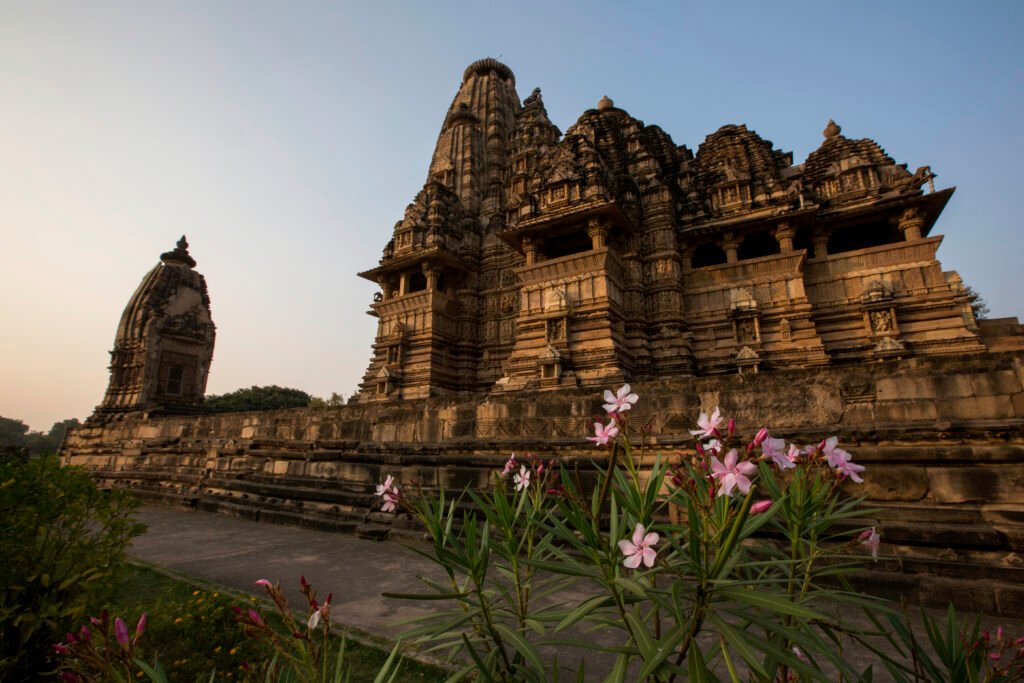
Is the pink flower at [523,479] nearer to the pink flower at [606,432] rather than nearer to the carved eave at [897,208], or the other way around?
the pink flower at [606,432]

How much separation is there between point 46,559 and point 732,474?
11.9 ft

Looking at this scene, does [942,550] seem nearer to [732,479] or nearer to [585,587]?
[585,587]

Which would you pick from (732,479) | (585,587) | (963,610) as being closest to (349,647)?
(585,587)

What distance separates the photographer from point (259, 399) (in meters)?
44.8

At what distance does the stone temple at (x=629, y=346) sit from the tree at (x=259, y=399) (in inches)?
998

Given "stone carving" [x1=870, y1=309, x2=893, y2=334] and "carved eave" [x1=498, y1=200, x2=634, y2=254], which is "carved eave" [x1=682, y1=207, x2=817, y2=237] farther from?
"stone carving" [x1=870, y1=309, x2=893, y2=334]

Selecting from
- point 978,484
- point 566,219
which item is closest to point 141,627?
point 978,484

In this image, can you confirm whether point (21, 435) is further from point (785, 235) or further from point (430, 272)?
point (785, 235)

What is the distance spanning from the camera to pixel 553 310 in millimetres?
14352

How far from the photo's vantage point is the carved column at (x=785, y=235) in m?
14.3

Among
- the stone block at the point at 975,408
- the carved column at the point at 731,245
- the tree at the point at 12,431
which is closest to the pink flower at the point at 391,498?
the stone block at the point at 975,408

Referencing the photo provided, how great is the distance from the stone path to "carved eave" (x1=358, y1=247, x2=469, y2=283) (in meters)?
13.3

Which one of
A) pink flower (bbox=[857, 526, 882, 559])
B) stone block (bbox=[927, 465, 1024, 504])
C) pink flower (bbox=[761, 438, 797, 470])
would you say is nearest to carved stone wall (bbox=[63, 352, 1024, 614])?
stone block (bbox=[927, 465, 1024, 504])

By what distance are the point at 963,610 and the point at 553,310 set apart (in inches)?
451
